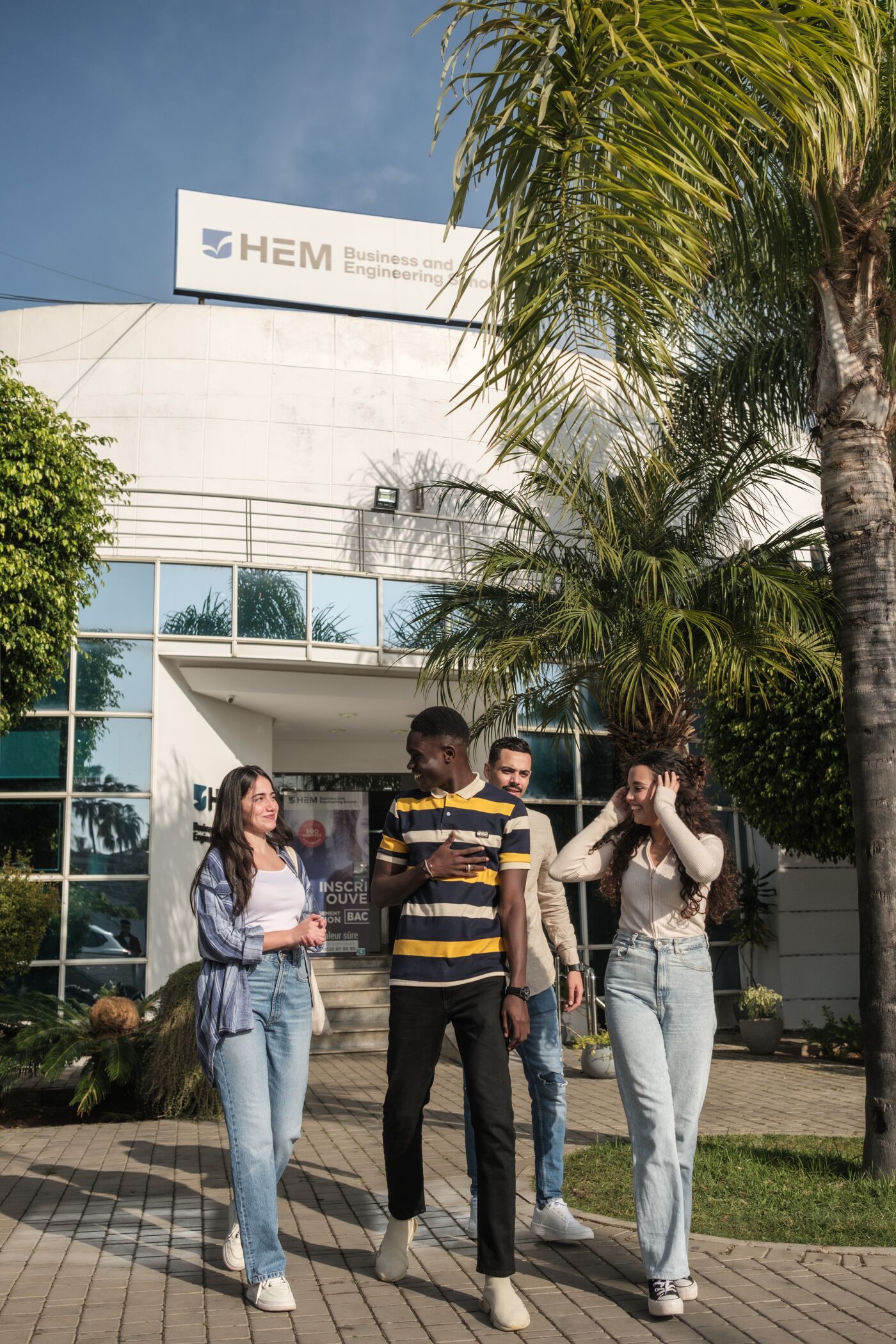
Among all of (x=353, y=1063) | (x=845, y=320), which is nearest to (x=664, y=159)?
(x=845, y=320)

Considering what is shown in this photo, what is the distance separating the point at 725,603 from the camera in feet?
31.6

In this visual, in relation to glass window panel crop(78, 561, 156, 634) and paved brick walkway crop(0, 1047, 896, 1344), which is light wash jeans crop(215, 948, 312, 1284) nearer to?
paved brick walkway crop(0, 1047, 896, 1344)

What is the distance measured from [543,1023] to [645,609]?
5033 millimetres

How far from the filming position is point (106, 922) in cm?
1260

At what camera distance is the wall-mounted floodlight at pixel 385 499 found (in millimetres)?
15180

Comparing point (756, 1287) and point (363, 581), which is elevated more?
point (363, 581)

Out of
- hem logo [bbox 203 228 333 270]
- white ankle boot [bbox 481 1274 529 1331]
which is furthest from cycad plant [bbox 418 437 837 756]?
hem logo [bbox 203 228 333 270]

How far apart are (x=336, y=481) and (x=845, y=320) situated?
1012 cm

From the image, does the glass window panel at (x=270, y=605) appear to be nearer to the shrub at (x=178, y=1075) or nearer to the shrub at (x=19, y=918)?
the shrub at (x=19, y=918)

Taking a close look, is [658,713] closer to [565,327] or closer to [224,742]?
[565,327]

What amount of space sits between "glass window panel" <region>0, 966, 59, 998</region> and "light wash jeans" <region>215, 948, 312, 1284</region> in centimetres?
860

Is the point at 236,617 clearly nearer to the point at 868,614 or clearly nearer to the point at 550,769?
the point at 550,769

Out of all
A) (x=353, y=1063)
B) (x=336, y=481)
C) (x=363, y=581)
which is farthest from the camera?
(x=336, y=481)

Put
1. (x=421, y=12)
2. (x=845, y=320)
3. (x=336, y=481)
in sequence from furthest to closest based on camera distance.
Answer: (x=336, y=481) < (x=845, y=320) < (x=421, y=12)
